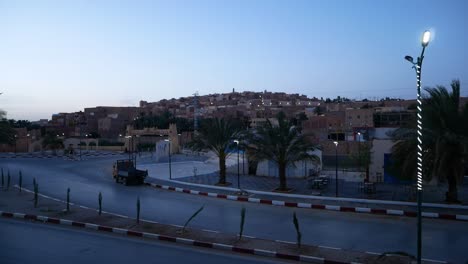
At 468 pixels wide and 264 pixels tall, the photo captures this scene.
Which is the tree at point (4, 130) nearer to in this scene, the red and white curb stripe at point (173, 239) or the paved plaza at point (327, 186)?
the paved plaza at point (327, 186)

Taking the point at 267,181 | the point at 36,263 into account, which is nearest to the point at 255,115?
the point at 267,181

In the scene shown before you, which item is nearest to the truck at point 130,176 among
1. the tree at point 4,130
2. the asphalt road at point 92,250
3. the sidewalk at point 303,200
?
the sidewalk at point 303,200

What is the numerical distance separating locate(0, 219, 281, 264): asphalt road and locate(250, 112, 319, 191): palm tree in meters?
9.83

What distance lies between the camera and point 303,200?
17578 millimetres

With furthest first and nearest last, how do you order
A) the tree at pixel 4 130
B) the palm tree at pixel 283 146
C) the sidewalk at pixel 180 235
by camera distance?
the tree at pixel 4 130 < the palm tree at pixel 283 146 < the sidewalk at pixel 180 235

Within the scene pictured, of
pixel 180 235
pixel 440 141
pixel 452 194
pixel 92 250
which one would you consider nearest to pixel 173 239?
pixel 180 235

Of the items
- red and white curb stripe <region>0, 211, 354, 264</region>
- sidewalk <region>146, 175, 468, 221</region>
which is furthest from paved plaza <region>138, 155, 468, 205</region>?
red and white curb stripe <region>0, 211, 354, 264</region>

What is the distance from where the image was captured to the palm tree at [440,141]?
48.1ft

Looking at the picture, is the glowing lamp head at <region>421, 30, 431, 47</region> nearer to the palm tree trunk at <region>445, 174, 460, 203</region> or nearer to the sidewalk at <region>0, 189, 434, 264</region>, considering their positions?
the sidewalk at <region>0, 189, 434, 264</region>

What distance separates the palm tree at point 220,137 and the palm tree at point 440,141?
9.53 metres

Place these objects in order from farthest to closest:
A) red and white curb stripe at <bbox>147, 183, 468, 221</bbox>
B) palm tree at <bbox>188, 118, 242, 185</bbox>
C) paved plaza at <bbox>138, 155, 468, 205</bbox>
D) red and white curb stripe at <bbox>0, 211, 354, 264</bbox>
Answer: palm tree at <bbox>188, 118, 242, 185</bbox> → paved plaza at <bbox>138, 155, 468, 205</bbox> → red and white curb stripe at <bbox>147, 183, 468, 221</bbox> → red and white curb stripe at <bbox>0, 211, 354, 264</bbox>

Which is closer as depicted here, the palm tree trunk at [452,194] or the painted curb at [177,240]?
the painted curb at [177,240]

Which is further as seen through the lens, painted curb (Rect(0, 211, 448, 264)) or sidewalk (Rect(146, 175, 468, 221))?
sidewalk (Rect(146, 175, 468, 221))

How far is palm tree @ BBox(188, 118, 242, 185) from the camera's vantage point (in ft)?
76.0
